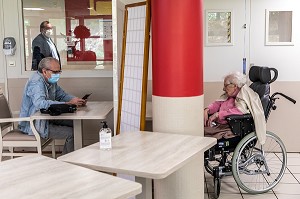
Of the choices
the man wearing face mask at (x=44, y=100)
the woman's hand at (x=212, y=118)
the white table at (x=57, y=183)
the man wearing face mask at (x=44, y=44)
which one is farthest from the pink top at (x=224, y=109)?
the man wearing face mask at (x=44, y=44)

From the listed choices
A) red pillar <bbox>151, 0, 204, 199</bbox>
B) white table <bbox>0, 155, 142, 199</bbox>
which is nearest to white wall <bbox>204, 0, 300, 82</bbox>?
red pillar <bbox>151, 0, 204, 199</bbox>

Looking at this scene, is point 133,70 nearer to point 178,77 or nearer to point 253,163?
point 178,77

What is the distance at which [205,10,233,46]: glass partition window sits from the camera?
507cm

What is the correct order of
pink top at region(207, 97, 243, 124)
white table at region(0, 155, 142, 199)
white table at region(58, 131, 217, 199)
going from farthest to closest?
1. pink top at region(207, 97, 243, 124)
2. white table at region(58, 131, 217, 199)
3. white table at region(0, 155, 142, 199)

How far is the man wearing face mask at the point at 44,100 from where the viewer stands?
4.04 metres

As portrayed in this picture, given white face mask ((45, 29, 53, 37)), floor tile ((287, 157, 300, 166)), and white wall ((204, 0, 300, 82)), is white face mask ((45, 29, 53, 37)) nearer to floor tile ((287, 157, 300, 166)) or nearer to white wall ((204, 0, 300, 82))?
white wall ((204, 0, 300, 82))

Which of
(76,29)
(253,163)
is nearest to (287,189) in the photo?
(253,163)

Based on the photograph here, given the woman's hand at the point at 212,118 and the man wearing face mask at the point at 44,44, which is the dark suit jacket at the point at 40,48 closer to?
the man wearing face mask at the point at 44,44

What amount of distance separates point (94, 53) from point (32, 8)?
1.03 meters

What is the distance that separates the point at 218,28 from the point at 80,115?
2289 millimetres

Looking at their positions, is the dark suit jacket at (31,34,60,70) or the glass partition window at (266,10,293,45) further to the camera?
the dark suit jacket at (31,34,60,70)

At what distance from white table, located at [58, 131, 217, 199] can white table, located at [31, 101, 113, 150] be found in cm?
107

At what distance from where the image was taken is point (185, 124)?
3.06 meters

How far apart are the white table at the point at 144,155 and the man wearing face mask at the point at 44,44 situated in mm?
2741
